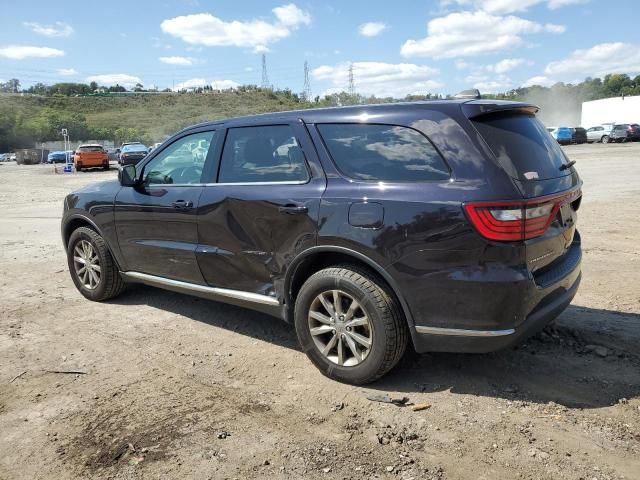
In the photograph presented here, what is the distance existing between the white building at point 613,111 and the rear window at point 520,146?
62.5 metres

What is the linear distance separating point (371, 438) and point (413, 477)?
39cm

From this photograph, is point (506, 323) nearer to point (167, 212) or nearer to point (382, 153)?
point (382, 153)

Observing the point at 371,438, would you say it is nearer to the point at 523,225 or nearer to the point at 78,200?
the point at 523,225

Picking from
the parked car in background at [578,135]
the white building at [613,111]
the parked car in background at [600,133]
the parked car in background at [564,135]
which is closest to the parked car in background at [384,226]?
the parked car in background at [564,135]

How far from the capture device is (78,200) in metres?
5.48

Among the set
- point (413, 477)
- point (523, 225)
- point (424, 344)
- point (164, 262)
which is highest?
point (523, 225)

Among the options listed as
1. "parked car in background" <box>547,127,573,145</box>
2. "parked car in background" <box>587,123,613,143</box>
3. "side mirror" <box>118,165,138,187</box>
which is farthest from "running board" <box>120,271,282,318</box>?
"parked car in background" <box>587,123,613,143</box>

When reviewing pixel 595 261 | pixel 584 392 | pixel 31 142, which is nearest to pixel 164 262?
pixel 584 392

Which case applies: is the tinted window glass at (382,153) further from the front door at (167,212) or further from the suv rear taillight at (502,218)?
the front door at (167,212)

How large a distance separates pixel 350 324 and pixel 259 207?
107 centimetres

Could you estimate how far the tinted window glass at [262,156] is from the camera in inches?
148

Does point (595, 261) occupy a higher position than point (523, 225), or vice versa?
point (523, 225)

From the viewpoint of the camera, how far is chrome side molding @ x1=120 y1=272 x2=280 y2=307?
155 inches

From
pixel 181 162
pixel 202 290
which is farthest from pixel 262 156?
pixel 202 290
